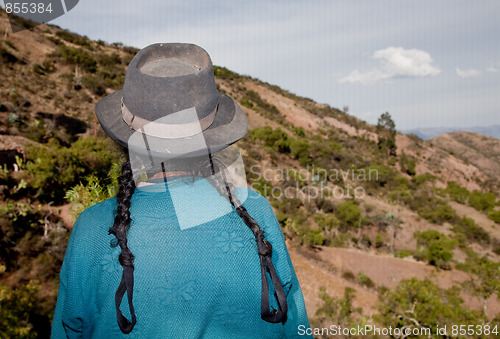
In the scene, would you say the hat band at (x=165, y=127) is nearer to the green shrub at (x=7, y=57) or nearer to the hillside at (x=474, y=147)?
the green shrub at (x=7, y=57)

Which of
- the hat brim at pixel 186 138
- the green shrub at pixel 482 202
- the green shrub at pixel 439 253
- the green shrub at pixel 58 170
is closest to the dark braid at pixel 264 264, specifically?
the hat brim at pixel 186 138

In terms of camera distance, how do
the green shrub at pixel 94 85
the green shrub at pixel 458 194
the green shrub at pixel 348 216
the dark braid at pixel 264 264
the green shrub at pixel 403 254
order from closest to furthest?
1. the dark braid at pixel 264 264
2. the green shrub at pixel 403 254
3. the green shrub at pixel 348 216
4. the green shrub at pixel 94 85
5. the green shrub at pixel 458 194

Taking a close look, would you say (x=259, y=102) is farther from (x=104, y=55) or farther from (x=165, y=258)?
(x=165, y=258)

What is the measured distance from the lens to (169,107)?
125cm

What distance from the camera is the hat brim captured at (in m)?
1.26

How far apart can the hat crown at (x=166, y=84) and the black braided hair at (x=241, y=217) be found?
223 millimetres

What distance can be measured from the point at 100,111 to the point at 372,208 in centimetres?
1816

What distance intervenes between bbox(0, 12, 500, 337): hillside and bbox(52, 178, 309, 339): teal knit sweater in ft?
1.53

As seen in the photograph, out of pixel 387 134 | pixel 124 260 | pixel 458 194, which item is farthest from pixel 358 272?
pixel 387 134

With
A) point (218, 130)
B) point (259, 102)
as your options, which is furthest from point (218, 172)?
point (259, 102)

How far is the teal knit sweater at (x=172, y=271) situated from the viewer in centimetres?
117

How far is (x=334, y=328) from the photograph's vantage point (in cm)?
704

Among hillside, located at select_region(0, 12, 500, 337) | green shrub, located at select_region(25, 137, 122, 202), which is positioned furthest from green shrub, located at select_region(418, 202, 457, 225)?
green shrub, located at select_region(25, 137, 122, 202)

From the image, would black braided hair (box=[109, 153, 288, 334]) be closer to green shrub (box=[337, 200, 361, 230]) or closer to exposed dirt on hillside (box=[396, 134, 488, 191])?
green shrub (box=[337, 200, 361, 230])
